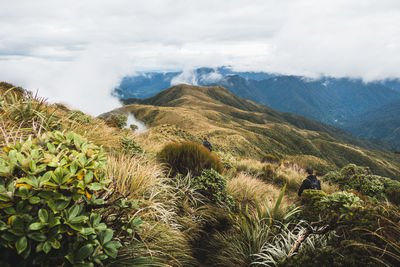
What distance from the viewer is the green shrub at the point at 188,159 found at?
6426mm

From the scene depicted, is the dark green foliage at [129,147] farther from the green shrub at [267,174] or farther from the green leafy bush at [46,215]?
the green shrub at [267,174]

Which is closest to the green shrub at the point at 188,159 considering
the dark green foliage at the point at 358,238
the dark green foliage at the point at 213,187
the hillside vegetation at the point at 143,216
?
the hillside vegetation at the point at 143,216

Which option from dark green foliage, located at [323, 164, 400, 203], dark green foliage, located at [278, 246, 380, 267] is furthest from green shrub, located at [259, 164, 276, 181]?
dark green foliage, located at [278, 246, 380, 267]

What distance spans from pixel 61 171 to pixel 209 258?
302 centimetres

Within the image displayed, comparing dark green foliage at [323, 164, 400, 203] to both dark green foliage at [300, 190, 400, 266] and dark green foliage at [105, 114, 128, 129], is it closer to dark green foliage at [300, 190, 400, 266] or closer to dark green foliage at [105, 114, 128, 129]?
dark green foliage at [300, 190, 400, 266]

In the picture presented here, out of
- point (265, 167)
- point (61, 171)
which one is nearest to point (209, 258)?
point (61, 171)

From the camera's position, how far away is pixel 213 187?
548 centimetres

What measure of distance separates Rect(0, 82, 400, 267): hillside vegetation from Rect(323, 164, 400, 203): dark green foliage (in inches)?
222

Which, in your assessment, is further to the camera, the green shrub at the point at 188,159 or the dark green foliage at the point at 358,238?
the green shrub at the point at 188,159

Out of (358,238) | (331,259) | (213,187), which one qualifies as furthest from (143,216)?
(358,238)

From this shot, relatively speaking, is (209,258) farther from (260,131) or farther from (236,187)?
(260,131)

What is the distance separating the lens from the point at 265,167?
1196cm

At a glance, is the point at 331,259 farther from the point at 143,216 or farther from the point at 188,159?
the point at 188,159

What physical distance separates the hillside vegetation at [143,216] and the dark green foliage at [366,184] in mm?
5641
